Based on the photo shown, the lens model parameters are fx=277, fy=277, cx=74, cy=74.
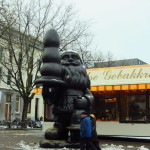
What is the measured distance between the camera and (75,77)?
10227mm

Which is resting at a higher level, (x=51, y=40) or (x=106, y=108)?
(x=51, y=40)

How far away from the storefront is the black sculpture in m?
4.46

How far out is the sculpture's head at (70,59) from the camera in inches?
411

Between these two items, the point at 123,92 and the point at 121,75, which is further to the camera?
the point at 123,92

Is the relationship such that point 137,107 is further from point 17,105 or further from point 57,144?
point 17,105

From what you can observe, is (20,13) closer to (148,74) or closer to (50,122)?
(50,122)

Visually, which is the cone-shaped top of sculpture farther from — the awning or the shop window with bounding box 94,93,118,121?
the shop window with bounding box 94,93,118,121

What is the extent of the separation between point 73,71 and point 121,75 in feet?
17.4

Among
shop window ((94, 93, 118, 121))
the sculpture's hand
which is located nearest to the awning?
shop window ((94, 93, 118, 121))

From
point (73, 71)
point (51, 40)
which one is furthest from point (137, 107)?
point (51, 40)

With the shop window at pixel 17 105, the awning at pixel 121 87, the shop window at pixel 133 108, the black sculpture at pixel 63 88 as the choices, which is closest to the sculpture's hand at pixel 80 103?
the black sculpture at pixel 63 88

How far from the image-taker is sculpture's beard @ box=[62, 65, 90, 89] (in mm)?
10148

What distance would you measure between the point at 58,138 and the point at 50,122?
6.70 meters

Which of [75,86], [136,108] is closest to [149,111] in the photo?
[136,108]
